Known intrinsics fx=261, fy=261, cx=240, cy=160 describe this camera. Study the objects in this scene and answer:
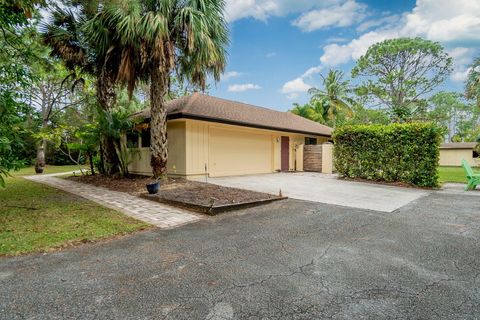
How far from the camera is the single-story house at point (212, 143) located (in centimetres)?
1184

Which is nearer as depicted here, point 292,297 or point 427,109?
point 292,297

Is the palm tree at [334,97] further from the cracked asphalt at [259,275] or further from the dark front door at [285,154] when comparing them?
the cracked asphalt at [259,275]

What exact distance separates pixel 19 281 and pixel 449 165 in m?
39.9

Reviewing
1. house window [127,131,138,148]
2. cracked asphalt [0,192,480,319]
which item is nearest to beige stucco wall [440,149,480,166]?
cracked asphalt [0,192,480,319]

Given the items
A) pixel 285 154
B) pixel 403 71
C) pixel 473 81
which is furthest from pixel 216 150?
pixel 403 71

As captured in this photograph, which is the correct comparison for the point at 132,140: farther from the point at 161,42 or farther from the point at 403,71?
Answer: the point at 403,71

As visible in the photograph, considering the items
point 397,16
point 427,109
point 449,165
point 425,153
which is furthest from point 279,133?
point 449,165

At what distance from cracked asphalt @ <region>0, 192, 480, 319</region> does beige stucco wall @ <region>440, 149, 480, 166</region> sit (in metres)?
33.5

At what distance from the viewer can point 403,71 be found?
93.4ft

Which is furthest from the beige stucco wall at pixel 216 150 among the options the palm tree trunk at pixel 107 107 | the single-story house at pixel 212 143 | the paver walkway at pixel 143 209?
the paver walkway at pixel 143 209

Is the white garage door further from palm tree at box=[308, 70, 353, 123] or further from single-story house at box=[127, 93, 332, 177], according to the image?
palm tree at box=[308, 70, 353, 123]

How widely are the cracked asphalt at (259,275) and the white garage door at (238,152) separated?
8173mm

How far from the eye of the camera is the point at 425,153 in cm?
1023

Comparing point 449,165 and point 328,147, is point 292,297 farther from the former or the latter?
point 449,165
